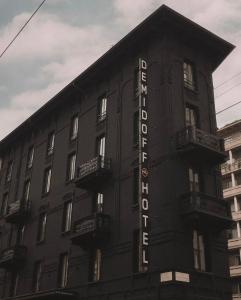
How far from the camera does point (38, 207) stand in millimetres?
32625

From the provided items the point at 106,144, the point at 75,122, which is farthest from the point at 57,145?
the point at 106,144

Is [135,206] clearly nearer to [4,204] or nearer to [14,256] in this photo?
A: [14,256]

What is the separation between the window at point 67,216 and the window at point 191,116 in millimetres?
9612

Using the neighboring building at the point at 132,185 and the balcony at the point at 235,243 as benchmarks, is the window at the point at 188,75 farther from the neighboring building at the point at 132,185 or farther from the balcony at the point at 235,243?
the balcony at the point at 235,243

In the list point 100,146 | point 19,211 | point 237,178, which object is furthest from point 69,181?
point 237,178

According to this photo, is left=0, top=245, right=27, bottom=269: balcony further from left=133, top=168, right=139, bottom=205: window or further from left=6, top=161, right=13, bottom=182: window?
left=133, top=168, right=139, bottom=205: window

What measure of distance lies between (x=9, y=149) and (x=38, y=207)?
1022 centimetres

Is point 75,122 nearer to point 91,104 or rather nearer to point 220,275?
point 91,104

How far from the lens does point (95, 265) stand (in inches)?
995

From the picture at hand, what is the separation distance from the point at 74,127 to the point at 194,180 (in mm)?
11877

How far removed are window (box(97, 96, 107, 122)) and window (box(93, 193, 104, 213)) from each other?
5.32m

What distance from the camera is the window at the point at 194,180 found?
23.5 metres

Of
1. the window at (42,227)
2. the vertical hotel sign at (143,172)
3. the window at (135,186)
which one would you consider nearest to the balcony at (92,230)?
the window at (135,186)

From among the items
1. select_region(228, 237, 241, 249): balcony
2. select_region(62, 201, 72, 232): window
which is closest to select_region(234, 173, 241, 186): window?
select_region(228, 237, 241, 249): balcony
